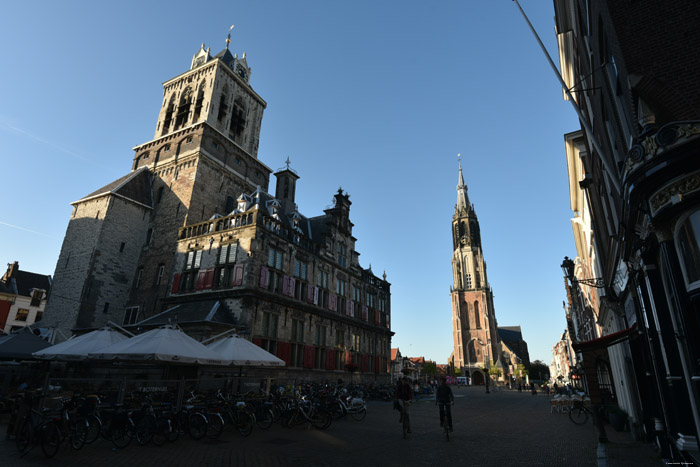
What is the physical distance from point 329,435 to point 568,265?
999 cm

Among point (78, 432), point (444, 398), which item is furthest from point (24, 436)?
point (444, 398)

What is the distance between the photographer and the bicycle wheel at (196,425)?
951 centimetres

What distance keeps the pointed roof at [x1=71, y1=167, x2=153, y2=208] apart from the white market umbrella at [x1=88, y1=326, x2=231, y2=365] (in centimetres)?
1935

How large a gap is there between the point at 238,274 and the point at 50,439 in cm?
1366

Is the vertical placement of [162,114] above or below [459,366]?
above

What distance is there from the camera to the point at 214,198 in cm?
2891

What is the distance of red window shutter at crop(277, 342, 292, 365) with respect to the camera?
2138 centimetres

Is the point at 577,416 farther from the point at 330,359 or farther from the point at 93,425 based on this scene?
the point at 93,425

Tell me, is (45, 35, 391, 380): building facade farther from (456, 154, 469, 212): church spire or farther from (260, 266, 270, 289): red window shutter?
(456, 154, 469, 212): church spire

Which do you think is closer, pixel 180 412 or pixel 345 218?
pixel 180 412

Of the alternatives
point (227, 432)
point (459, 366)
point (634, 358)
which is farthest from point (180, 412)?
point (459, 366)

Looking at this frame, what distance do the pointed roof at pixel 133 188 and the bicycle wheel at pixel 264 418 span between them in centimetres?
2206

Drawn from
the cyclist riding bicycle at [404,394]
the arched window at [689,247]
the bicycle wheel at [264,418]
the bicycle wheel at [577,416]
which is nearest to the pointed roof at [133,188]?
the bicycle wheel at [264,418]

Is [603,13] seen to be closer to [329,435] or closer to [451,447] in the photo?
[451,447]
